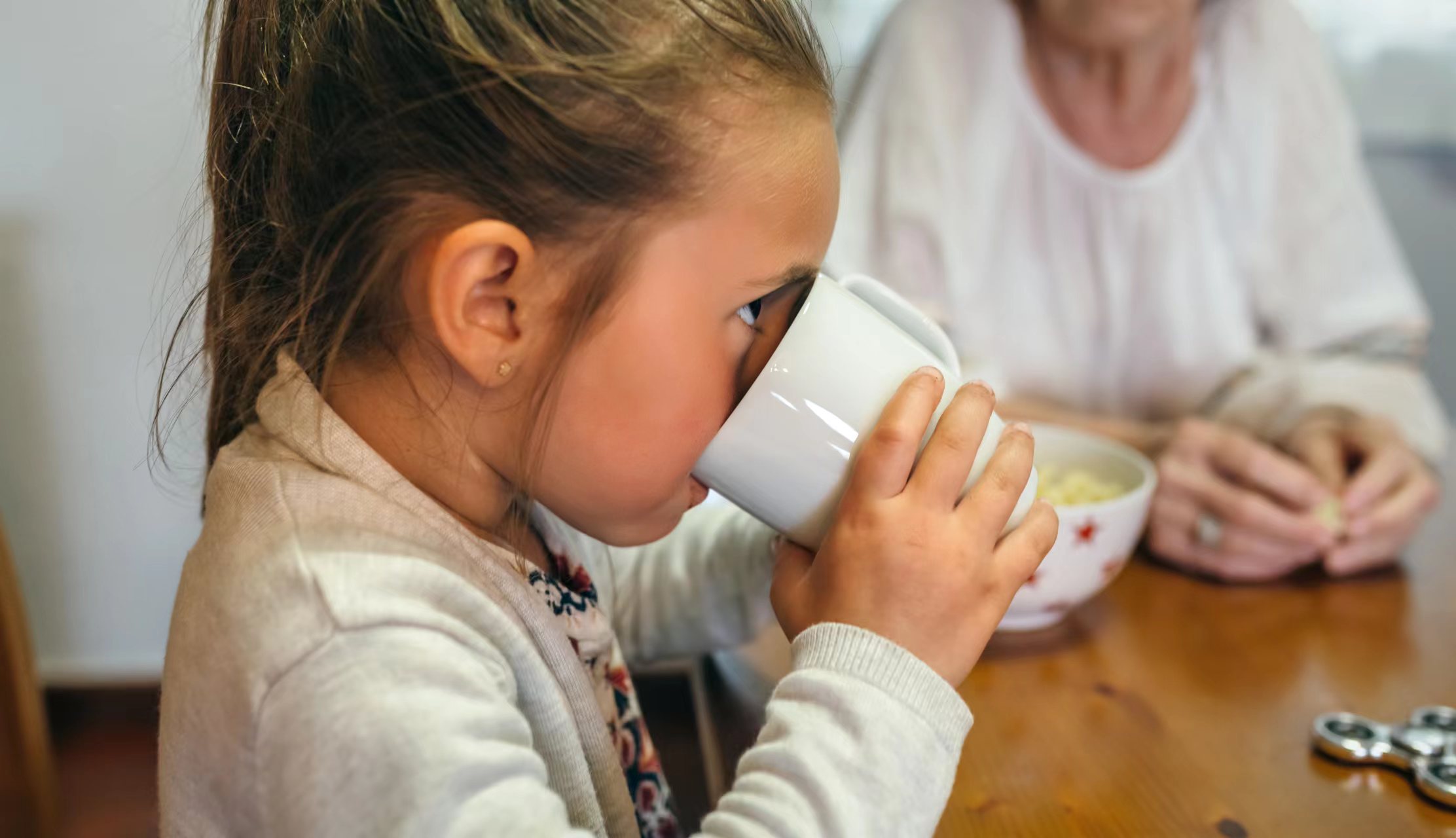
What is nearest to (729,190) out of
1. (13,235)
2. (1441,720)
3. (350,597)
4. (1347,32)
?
(350,597)

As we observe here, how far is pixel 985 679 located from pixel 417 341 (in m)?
0.44

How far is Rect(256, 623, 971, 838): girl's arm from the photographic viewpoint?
1.66 feet

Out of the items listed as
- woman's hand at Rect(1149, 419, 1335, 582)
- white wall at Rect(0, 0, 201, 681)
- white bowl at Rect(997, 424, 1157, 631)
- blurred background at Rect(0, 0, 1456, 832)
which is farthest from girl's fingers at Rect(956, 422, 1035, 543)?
white wall at Rect(0, 0, 201, 681)

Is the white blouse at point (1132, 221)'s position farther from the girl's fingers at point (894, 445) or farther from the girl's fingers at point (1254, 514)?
the girl's fingers at point (894, 445)

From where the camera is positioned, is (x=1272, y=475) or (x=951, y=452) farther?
(x=1272, y=475)

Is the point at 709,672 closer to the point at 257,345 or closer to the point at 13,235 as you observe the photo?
the point at 257,345

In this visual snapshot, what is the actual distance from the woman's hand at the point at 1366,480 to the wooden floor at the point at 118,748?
0.73 meters

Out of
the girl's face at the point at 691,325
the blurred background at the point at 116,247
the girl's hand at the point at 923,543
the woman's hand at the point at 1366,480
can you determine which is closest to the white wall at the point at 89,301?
the blurred background at the point at 116,247

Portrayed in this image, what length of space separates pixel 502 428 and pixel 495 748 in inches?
7.6

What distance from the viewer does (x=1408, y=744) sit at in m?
0.72

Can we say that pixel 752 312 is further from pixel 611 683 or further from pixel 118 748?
pixel 118 748

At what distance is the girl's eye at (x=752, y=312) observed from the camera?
65 centimetres

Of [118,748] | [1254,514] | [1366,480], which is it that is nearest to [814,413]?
[1254,514]

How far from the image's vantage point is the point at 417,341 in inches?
25.1
